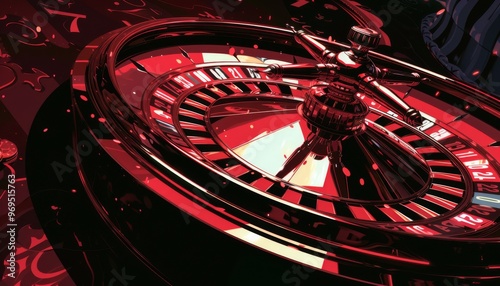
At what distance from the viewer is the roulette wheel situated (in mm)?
549

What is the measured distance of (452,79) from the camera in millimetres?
1195

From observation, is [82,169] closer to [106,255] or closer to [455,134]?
[106,255]

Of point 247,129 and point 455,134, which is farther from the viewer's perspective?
point 455,134

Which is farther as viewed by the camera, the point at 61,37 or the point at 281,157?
the point at 61,37

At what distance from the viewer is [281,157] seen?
2.60ft

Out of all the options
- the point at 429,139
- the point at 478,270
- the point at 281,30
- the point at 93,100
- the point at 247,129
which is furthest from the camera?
the point at 281,30

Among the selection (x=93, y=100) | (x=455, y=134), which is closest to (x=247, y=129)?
(x=93, y=100)

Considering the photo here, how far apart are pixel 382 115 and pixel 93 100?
0.63m

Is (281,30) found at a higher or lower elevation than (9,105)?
higher

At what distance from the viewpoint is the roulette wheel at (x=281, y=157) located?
0.55 m

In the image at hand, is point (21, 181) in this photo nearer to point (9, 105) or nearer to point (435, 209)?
point (9, 105)

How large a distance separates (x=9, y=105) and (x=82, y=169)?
187mm

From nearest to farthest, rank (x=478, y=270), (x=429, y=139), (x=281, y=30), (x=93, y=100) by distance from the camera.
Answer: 1. (x=478, y=270)
2. (x=93, y=100)
3. (x=429, y=139)
4. (x=281, y=30)

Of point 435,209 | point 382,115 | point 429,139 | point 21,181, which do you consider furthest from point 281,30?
point 21,181
